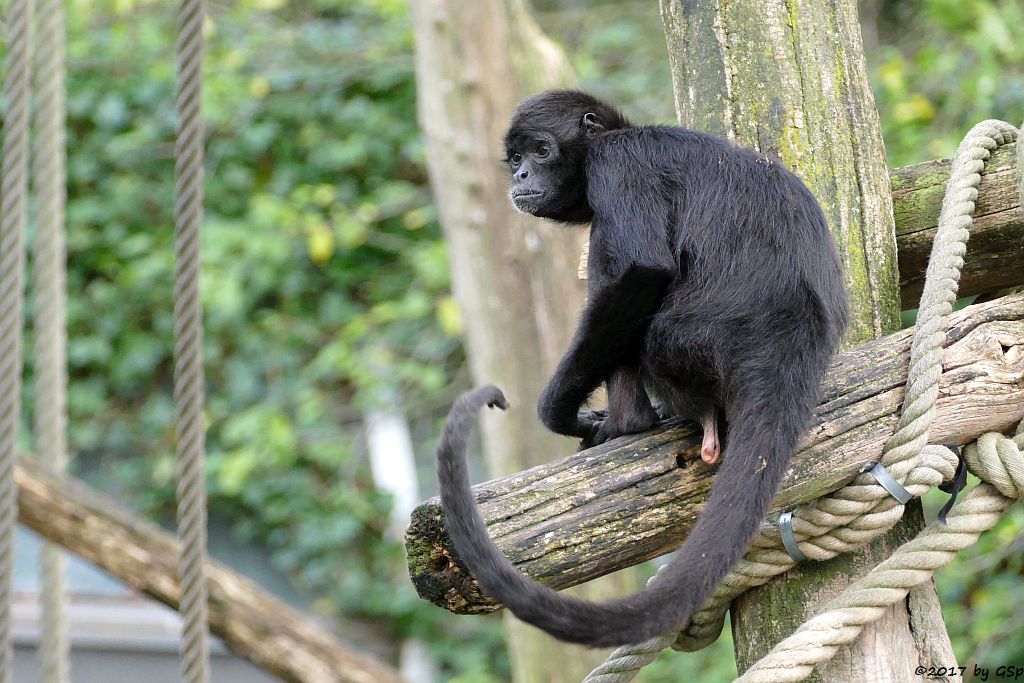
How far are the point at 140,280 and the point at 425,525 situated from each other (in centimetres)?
706

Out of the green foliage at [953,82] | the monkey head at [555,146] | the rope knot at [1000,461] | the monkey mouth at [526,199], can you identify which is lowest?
the rope knot at [1000,461]

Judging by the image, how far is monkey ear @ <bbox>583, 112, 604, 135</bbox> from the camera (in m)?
3.54

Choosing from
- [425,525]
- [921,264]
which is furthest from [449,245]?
[425,525]

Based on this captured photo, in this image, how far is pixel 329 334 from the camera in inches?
364

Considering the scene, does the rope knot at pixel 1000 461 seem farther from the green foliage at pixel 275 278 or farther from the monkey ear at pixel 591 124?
the green foliage at pixel 275 278

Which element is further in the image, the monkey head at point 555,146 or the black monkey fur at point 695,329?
the monkey head at point 555,146

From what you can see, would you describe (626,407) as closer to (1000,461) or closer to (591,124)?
(1000,461)

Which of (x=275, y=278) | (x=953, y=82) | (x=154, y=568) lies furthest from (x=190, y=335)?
(x=275, y=278)

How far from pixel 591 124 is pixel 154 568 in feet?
8.91

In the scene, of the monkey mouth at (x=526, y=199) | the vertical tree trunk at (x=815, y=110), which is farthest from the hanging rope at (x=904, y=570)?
the monkey mouth at (x=526, y=199)

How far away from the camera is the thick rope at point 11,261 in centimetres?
320

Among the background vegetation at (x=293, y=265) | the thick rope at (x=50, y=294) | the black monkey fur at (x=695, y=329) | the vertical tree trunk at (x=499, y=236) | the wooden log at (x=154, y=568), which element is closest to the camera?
the black monkey fur at (x=695, y=329)

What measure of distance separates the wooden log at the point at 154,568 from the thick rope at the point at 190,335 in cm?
159

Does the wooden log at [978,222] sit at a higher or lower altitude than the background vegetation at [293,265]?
lower
